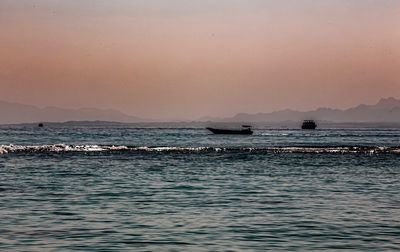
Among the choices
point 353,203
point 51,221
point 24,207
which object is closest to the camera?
point 51,221

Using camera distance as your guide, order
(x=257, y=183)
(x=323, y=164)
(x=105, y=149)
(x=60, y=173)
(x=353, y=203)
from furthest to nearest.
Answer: (x=105, y=149) < (x=323, y=164) < (x=60, y=173) < (x=257, y=183) < (x=353, y=203)

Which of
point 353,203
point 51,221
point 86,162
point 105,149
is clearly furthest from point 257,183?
point 105,149

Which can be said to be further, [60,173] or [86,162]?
[86,162]

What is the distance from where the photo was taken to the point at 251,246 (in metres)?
22.8

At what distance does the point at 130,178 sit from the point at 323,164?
22773 mm

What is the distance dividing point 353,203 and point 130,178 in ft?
59.0

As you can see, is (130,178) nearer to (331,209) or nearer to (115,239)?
(331,209)

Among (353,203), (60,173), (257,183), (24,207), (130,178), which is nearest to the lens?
(24,207)

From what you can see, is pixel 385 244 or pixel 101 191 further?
pixel 101 191

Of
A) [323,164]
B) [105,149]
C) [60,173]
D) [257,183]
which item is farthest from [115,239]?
[105,149]

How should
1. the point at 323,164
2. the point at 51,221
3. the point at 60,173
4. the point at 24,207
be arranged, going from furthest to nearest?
1. the point at 323,164
2. the point at 60,173
3. the point at 24,207
4. the point at 51,221

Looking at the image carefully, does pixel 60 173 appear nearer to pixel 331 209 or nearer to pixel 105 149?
pixel 331 209

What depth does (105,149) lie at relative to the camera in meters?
94.1

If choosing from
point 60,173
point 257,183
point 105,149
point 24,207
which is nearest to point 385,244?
point 24,207
